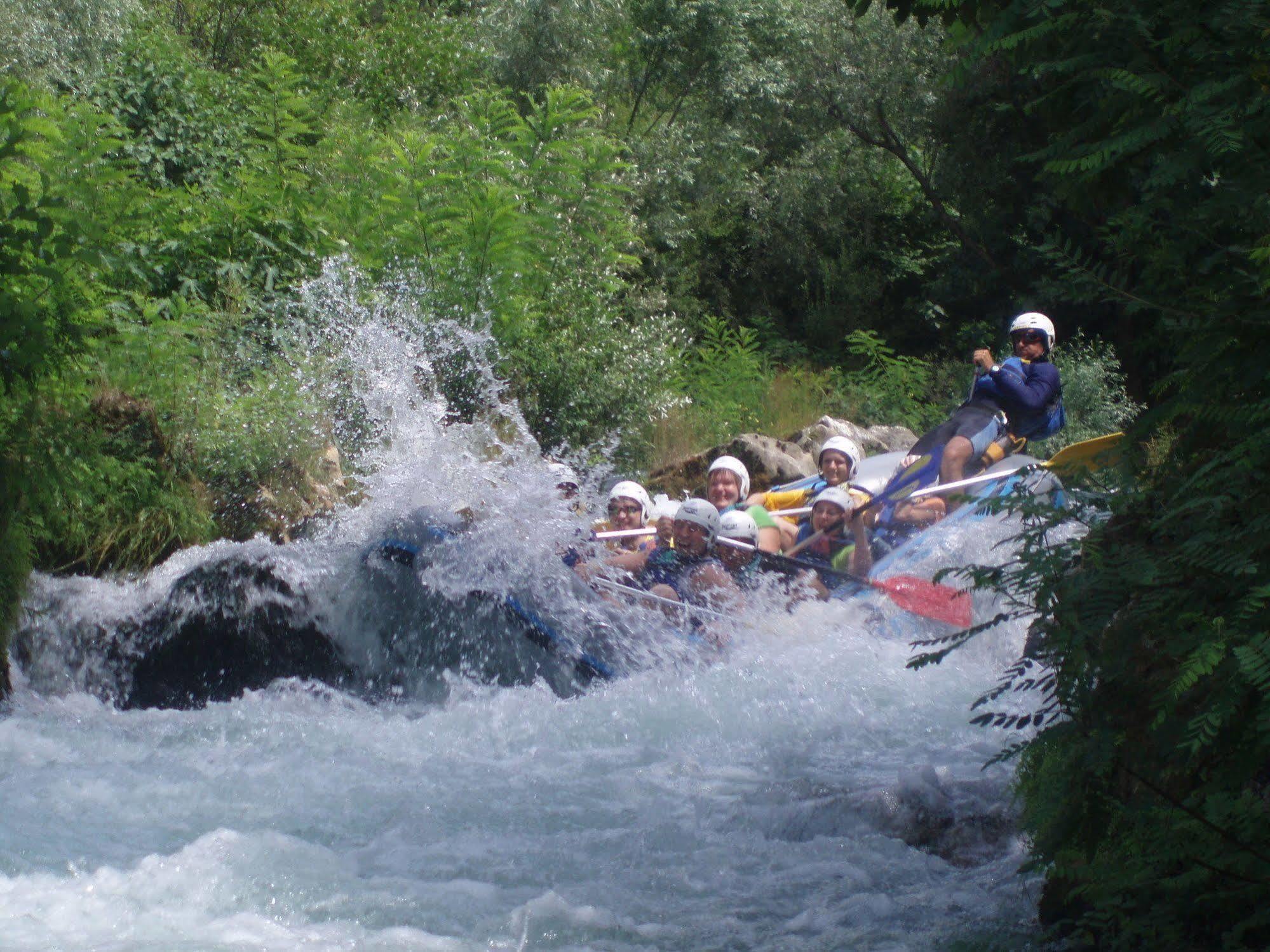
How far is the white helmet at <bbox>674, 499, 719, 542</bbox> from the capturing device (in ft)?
22.5

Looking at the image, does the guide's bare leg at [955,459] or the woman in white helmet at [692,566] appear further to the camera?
the guide's bare leg at [955,459]

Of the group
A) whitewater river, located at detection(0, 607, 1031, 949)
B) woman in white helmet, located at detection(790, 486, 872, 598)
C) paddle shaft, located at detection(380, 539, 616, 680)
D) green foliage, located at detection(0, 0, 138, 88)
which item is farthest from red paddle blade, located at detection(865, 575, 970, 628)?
green foliage, located at detection(0, 0, 138, 88)

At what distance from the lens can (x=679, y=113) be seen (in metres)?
17.7

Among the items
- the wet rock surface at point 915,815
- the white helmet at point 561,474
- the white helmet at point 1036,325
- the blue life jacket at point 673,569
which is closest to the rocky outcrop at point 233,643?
the white helmet at point 561,474

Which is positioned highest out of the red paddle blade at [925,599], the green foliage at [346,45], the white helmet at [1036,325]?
the green foliage at [346,45]

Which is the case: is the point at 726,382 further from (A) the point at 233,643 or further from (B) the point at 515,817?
(B) the point at 515,817

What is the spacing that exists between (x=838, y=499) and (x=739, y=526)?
778 millimetres

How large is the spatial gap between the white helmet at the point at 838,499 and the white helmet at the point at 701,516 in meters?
1.02

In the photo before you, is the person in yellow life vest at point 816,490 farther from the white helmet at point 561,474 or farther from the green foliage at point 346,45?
the green foliage at point 346,45

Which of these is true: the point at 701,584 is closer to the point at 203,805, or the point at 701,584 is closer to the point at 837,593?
the point at 837,593

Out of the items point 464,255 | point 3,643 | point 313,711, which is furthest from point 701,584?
point 464,255

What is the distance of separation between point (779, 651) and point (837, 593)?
58 centimetres

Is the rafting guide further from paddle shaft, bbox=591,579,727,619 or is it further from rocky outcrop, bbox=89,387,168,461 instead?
rocky outcrop, bbox=89,387,168,461

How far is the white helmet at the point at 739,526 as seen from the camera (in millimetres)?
7203
